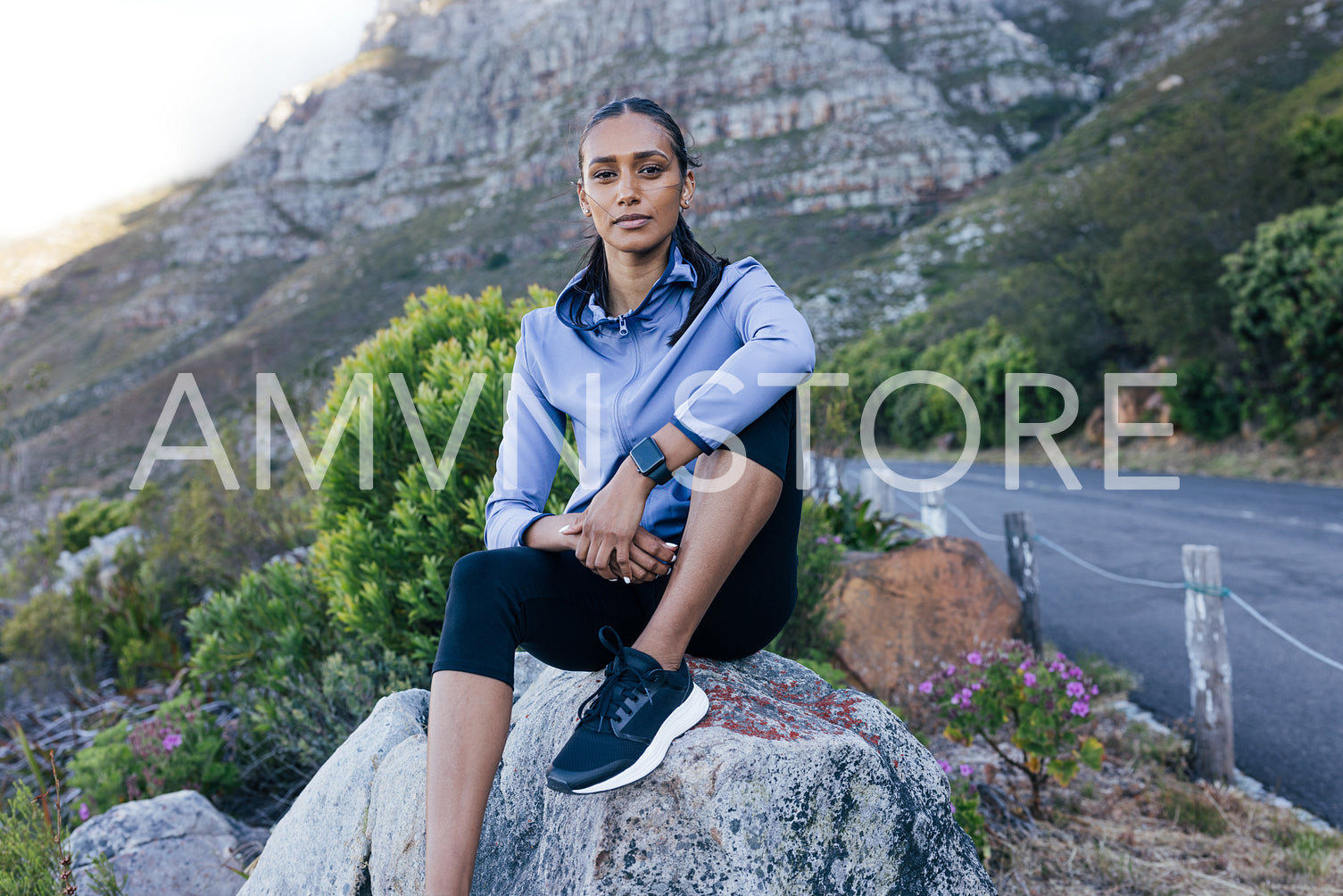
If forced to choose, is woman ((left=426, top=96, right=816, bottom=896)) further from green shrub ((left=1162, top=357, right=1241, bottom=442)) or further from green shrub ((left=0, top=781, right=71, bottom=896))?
green shrub ((left=1162, top=357, right=1241, bottom=442))

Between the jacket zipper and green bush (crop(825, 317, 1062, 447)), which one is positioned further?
green bush (crop(825, 317, 1062, 447))

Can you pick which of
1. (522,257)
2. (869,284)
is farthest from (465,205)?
(869,284)

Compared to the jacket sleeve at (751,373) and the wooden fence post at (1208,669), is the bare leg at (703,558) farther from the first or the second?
the wooden fence post at (1208,669)

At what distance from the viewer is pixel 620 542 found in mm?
1574

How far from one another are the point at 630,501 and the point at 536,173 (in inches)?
2841

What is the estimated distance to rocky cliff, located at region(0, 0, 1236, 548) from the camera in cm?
4991

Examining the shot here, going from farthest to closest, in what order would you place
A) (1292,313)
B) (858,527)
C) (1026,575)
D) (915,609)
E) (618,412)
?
(1292,313), (858,527), (1026,575), (915,609), (618,412)

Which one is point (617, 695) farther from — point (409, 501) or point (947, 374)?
point (947, 374)

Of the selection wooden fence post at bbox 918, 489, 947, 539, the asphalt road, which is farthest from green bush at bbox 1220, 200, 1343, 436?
wooden fence post at bbox 918, 489, 947, 539

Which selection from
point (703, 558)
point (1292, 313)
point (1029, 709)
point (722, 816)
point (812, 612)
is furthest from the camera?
point (1292, 313)

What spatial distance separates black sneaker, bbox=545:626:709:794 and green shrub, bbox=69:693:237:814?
281 centimetres

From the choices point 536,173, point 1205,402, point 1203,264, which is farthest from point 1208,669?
point 536,173

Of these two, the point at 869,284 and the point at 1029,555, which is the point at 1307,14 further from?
the point at 1029,555

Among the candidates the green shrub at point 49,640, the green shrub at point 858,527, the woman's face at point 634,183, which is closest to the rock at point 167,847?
the woman's face at point 634,183
